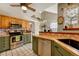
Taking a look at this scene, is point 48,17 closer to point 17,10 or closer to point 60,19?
point 60,19

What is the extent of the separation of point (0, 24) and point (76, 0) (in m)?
1.64

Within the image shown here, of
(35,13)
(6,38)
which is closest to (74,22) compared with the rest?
(35,13)

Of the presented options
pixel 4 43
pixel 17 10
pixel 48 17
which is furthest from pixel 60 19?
pixel 4 43

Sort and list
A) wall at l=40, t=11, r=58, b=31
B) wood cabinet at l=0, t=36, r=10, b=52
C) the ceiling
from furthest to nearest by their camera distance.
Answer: wood cabinet at l=0, t=36, r=10, b=52 → wall at l=40, t=11, r=58, b=31 → the ceiling

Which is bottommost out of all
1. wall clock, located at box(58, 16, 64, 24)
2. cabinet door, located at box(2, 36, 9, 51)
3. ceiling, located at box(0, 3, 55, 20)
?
cabinet door, located at box(2, 36, 9, 51)

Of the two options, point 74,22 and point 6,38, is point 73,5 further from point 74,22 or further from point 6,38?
point 6,38

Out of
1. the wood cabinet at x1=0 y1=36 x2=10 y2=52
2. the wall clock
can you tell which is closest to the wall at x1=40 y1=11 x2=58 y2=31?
the wall clock

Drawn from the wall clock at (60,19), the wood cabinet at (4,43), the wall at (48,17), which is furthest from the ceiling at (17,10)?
the wood cabinet at (4,43)

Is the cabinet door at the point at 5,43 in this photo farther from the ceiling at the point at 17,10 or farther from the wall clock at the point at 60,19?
the wall clock at the point at 60,19

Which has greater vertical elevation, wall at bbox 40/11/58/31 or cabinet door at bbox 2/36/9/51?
wall at bbox 40/11/58/31

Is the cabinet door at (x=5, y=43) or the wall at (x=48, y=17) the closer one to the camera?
the wall at (x=48, y=17)

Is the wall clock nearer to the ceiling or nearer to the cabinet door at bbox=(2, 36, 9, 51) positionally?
the ceiling

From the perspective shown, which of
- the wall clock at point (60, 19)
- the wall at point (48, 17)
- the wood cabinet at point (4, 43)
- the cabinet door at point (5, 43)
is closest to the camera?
the wall at point (48, 17)

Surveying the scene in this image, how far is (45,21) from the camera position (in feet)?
9.45
